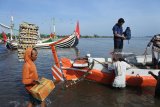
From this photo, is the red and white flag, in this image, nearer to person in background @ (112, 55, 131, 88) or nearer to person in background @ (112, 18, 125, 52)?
person in background @ (112, 55, 131, 88)

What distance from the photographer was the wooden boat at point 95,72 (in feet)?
33.6

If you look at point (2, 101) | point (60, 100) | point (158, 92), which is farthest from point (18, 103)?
point (158, 92)

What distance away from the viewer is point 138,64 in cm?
1193

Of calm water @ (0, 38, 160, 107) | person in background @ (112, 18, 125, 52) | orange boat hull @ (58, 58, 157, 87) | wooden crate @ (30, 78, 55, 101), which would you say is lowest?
calm water @ (0, 38, 160, 107)

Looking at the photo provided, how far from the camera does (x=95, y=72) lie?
10695 mm

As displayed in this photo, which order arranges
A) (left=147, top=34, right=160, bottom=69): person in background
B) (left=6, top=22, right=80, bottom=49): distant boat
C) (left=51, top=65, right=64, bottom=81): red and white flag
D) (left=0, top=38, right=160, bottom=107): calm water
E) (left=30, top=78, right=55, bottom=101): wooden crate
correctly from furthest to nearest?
1. (left=6, top=22, right=80, bottom=49): distant boat
2. (left=51, top=65, right=64, bottom=81): red and white flag
3. (left=147, top=34, right=160, bottom=69): person in background
4. (left=0, top=38, right=160, bottom=107): calm water
5. (left=30, top=78, right=55, bottom=101): wooden crate

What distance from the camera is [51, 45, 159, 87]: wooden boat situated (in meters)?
10.2

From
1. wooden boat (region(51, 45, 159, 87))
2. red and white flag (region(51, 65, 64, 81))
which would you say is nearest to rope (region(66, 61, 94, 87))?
wooden boat (region(51, 45, 159, 87))

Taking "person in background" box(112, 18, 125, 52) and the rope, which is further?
"person in background" box(112, 18, 125, 52)

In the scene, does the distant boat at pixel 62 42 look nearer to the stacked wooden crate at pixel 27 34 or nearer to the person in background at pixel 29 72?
the stacked wooden crate at pixel 27 34

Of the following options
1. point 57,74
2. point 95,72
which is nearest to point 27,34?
point 57,74

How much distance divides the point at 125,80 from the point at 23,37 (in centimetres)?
425

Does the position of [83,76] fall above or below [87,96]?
above

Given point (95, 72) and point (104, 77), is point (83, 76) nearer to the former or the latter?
→ point (95, 72)
